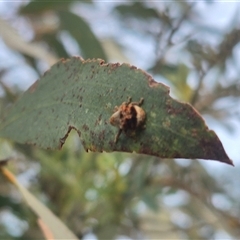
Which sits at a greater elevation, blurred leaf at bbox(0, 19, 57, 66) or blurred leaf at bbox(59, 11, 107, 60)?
blurred leaf at bbox(59, 11, 107, 60)

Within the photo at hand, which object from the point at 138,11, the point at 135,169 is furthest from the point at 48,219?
the point at 138,11

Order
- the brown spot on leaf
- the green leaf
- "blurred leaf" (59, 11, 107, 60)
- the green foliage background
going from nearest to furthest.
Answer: the green leaf
the brown spot on leaf
the green foliage background
"blurred leaf" (59, 11, 107, 60)

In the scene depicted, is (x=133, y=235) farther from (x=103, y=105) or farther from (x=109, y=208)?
(x=103, y=105)

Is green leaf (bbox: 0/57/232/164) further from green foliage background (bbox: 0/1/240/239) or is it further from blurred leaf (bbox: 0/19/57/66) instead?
blurred leaf (bbox: 0/19/57/66)

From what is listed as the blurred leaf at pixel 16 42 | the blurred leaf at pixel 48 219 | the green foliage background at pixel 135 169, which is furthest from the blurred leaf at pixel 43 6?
the blurred leaf at pixel 48 219

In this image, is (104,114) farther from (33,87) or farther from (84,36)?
(84,36)

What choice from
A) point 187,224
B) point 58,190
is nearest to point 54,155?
point 58,190

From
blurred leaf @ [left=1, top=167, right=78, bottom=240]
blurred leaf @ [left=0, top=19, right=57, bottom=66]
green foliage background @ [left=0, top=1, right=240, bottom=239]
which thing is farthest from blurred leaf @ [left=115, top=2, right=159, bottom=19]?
blurred leaf @ [left=1, top=167, right=78, bottom=240]
